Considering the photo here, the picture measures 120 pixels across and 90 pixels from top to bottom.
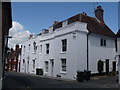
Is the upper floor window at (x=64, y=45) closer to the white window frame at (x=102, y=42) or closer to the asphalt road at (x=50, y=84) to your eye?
the white window frame at (x=102, y=42)

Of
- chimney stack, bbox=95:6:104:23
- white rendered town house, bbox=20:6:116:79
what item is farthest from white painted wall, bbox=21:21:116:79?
chimney stack, bbox=95:6:104:23

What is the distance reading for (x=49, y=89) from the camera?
1206cm

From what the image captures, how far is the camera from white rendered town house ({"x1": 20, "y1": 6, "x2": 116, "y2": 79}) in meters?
21.0

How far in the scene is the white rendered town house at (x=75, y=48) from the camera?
2097 cm

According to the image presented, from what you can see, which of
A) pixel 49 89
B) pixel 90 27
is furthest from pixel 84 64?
pixel 49 89

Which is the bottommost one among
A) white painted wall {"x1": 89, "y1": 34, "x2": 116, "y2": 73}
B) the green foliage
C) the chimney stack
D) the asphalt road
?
the asphalt road

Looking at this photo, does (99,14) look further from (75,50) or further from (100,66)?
(75,50)

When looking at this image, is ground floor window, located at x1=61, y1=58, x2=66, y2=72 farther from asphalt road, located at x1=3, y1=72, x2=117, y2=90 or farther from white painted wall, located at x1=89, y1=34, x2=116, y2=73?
asphalt road, located at x1=3, y1=72, x2=117, y2=90

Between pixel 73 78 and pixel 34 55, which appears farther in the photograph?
pixel 34 55

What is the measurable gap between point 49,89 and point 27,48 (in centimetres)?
2336

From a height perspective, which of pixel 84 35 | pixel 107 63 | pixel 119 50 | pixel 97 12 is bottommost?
pixel 107 63

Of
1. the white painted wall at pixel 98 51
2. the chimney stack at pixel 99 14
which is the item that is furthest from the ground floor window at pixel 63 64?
the chimney stack at pixel 99 14

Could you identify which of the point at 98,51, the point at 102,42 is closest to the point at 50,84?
the point at 98,51

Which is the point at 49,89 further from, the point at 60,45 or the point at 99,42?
the point at 99,42
